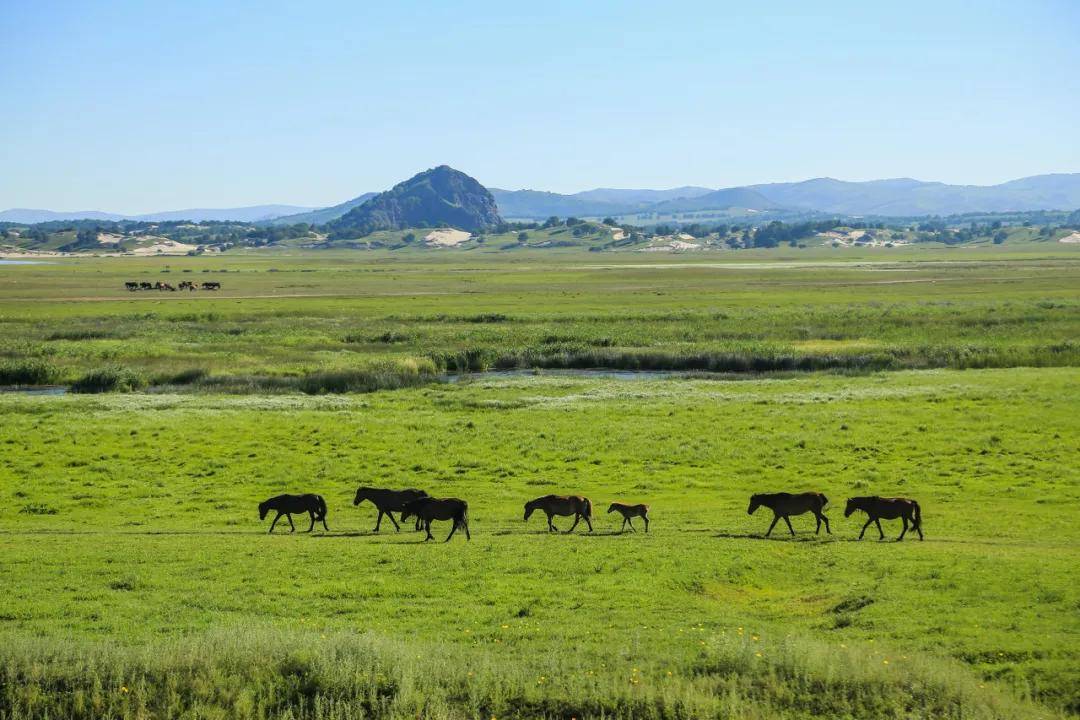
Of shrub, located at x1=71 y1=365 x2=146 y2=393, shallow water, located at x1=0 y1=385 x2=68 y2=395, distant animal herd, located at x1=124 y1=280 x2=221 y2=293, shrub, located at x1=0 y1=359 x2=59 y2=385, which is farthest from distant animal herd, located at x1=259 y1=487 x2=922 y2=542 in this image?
distant animal herd, located at x1=124 y1=280 x2=221 y2=293

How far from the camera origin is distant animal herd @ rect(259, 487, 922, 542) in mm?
22812

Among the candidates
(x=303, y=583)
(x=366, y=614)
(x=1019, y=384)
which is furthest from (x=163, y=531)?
(x=1019, y=384)

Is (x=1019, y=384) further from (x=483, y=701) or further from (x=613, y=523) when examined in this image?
(x=483, y=701)

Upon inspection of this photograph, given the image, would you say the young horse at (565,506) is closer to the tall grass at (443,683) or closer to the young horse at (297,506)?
the young horse at (297,506)

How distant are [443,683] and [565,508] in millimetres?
10800

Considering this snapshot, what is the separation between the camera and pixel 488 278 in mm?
159125

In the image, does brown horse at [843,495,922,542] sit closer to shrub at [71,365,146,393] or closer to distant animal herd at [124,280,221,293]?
shrub at [71,365,146,393]

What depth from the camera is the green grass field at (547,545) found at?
13867 mm

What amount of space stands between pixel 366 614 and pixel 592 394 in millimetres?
33544

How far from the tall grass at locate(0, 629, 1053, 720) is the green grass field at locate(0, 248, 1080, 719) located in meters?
0.05

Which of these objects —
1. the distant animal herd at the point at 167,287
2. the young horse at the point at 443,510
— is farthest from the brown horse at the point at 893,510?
the distant animal herd at the point at 167,287

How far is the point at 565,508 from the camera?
80.3ft

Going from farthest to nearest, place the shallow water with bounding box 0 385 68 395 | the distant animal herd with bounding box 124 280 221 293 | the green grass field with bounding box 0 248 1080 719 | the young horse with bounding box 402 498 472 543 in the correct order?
1. the distant animal herd with bounding box 124 280 221 293
2. the shallow water with bounding box 0 385 68 395
3. the young horse with bounding box 402 498 472 543
4. the green grass field with bounding box 0 248 1080 719

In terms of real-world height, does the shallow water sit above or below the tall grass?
below
